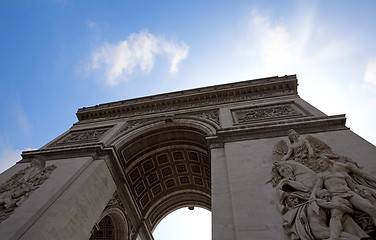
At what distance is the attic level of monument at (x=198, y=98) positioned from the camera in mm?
13258

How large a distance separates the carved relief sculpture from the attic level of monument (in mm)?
5776

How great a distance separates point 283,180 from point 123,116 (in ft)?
35.7

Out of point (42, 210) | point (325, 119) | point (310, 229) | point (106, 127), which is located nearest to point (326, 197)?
point (310, 229)

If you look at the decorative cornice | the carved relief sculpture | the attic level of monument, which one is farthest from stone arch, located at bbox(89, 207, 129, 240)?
the decorative cornice

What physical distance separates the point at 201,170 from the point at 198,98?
4.20m

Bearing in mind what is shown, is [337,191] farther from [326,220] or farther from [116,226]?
[116,226]

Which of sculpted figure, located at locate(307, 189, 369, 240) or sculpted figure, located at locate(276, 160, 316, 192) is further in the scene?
sculpted figure, located at locate(276, 160, 316, 192)

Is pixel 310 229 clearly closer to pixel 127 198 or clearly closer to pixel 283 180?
pixel 283 180

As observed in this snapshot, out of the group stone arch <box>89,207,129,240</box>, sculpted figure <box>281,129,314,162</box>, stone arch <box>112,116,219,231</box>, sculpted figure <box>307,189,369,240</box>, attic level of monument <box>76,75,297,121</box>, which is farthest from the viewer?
attic level of monument <box>76,75,297,121</box>

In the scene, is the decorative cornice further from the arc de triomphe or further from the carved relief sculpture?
the carved relief sculpture

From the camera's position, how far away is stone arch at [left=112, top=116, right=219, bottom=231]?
1214 centimetres

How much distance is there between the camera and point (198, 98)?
14.0 m

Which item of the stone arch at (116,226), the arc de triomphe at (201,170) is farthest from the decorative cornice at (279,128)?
the stone arch at (116,226)

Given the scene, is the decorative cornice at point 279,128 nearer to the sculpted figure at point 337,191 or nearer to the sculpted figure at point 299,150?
the sculpted figure at point 299,150
